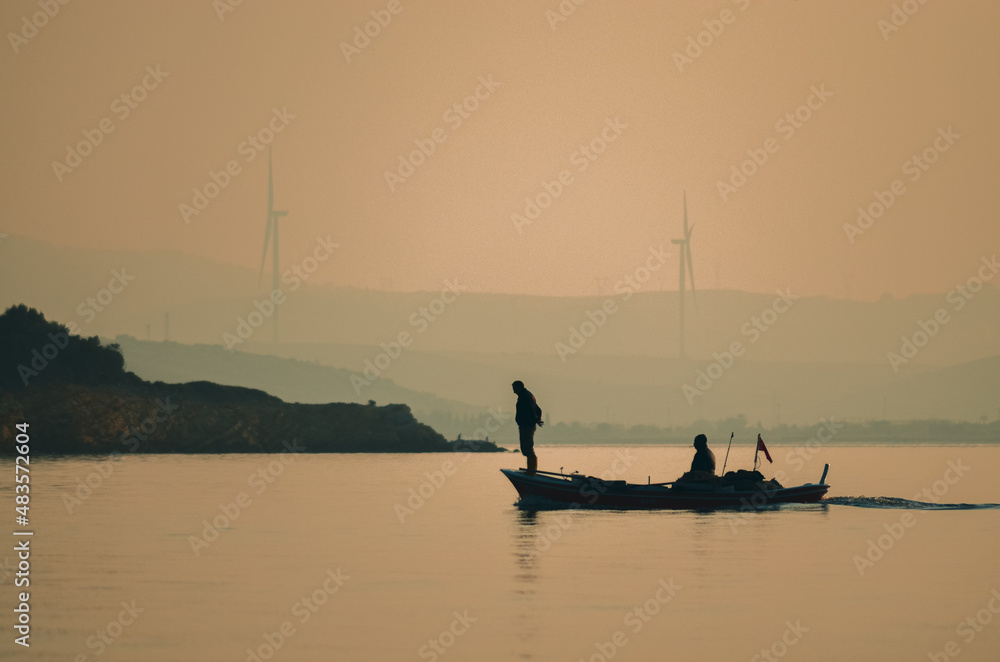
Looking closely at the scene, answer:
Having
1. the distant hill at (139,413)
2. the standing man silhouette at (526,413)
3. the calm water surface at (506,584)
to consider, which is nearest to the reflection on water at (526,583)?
the calm water surface at (506,584)

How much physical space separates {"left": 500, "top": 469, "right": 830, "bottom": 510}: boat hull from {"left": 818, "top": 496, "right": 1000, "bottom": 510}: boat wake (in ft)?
15.5

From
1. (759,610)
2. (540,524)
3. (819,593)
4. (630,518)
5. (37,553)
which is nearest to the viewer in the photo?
(759,610)

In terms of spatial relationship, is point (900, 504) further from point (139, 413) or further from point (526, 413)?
point (139, 413)

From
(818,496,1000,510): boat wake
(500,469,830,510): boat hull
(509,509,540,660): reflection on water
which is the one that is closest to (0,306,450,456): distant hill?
(500,469,830,510): boat hull

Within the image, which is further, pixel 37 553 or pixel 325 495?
pixel 325 495

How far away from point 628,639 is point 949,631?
6.00 metres

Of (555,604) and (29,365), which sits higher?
(29,365)

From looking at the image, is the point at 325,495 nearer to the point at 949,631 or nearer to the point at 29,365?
the point at 949,631

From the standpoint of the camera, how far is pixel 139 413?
160 meters

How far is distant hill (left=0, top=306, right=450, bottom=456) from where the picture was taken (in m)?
148

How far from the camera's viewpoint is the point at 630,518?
46.3 meters

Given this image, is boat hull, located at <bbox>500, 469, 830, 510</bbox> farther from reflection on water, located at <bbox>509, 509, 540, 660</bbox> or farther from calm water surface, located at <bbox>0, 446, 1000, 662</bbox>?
reflection on water, located at <bbox>509, 509, 540, 660</bbox>

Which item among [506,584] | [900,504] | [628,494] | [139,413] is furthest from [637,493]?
[139,413]

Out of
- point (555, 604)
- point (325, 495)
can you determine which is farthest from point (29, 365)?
point (555, 604)
